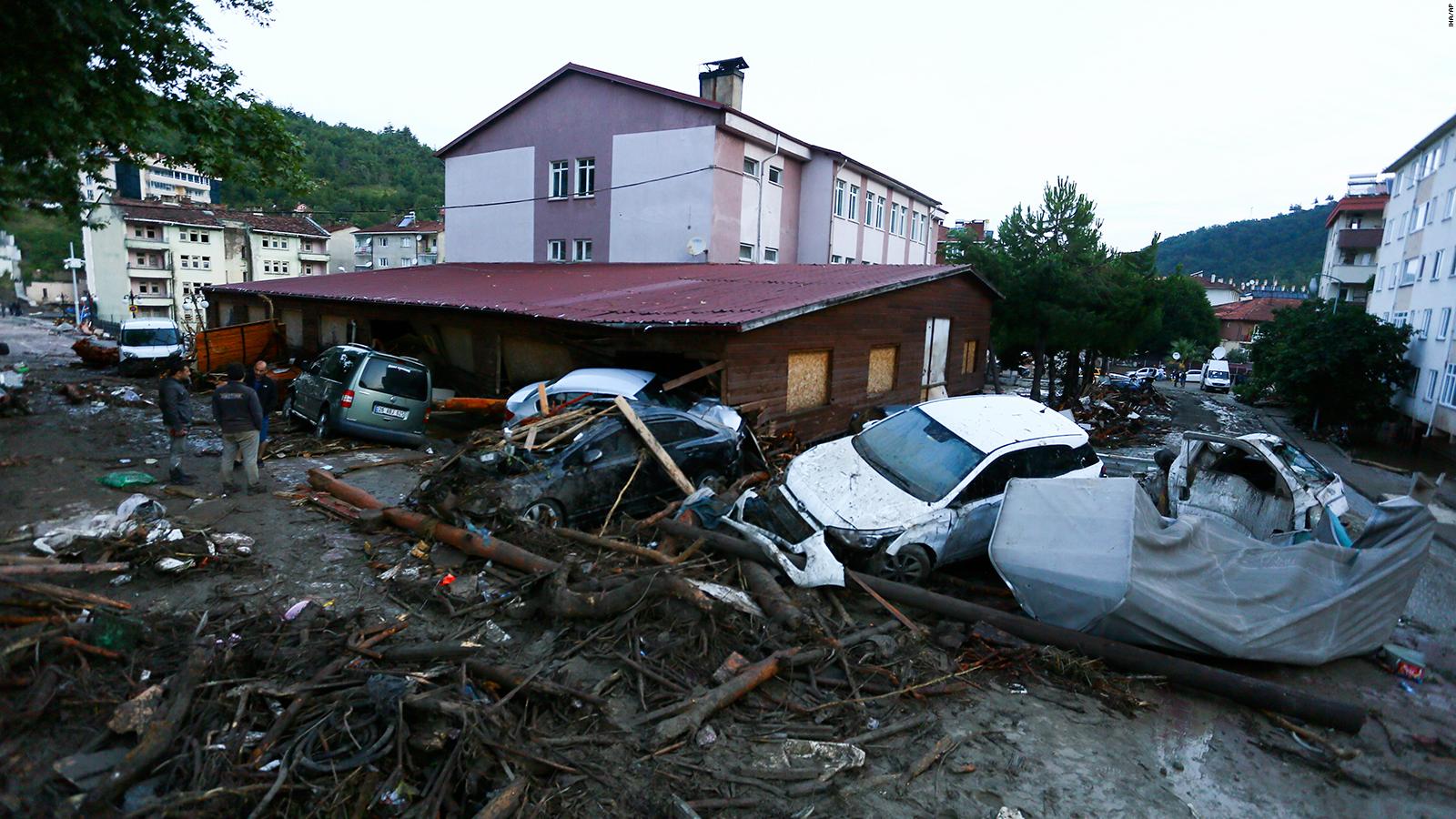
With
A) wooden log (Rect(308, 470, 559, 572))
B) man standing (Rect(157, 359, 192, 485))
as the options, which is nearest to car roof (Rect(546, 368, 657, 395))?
wooden log (Rect(308, 470, 559, 572))

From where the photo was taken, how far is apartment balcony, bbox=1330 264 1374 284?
170ft

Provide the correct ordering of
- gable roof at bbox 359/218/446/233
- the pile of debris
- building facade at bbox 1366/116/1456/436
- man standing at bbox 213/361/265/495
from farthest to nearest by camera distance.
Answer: gable roof at bbox 359/218/446/233
building facade at bbox 1366/116/1456/436
the pile of debris
man standing at bbox 213/361/265/495

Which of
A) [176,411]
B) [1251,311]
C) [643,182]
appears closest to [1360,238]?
[1251,311]

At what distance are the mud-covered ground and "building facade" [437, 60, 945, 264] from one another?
17.2 meters

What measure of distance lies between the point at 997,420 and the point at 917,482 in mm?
1668

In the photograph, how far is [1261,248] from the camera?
4336 inches

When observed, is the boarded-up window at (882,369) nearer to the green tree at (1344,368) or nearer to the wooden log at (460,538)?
the wooden log at (460,538)

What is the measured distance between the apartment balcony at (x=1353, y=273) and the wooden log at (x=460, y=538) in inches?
2563

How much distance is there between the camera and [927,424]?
9000 millimetres

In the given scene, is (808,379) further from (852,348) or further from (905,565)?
(905,565)

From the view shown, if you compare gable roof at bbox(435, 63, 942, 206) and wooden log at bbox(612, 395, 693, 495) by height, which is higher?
gable roof at bbox(435, 63, 942, 206)

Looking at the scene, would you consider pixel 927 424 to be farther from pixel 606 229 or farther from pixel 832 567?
pixel 606 229

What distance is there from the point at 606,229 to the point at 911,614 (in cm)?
2051

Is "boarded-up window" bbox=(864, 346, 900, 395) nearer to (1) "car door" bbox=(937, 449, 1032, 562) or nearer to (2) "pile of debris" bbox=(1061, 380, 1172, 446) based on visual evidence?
(2) "pile of debris" bbox=(1061, 380, 1172, 446)
